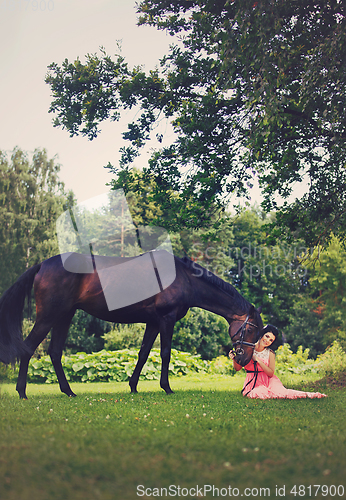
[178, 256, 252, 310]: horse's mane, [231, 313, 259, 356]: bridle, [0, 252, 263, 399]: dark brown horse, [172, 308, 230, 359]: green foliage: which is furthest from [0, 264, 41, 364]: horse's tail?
[172, 308, 230, 359]: green foliage

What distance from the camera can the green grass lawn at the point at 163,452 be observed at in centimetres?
240

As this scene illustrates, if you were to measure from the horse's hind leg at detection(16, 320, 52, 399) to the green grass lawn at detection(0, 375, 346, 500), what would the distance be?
53.2 inches

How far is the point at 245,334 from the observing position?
6.75 metres

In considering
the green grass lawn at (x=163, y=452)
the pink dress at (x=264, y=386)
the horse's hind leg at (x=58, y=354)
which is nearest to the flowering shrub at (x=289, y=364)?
the pink dress at (x=264, y=386)

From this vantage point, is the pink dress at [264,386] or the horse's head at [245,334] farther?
the pink dress at [264,386]

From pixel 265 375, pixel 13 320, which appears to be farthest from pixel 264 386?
pixel 13 320

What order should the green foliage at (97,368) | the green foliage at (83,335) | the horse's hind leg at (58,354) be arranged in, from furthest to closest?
the green foliage at (83,335), the green foliage at (97,368), the horse's hind leg at (58,354)

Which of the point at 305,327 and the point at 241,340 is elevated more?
the point at 241,340

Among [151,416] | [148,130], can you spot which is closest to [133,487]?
[151,416]

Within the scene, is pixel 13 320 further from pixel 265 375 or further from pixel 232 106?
pixel 232 106

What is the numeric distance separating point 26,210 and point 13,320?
1833cm

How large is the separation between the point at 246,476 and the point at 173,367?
1163cm

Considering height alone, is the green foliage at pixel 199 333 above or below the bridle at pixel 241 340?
below

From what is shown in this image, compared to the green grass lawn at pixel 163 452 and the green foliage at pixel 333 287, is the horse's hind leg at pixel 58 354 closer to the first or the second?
the green grass lawn at pixel 163 452
